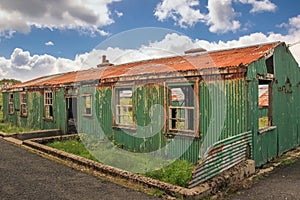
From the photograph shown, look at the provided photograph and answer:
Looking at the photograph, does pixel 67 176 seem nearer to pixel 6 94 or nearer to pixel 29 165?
pixel 29 165

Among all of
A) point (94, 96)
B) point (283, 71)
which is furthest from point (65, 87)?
point (283, 71)

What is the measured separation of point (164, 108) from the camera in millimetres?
9961

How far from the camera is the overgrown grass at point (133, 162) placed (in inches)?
290

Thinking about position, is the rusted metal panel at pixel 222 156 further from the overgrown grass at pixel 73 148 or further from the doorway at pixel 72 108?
the doorway at pixel 72 108

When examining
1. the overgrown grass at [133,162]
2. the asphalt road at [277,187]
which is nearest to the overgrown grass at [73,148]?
the overgrown grass at [133,162]

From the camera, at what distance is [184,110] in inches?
436

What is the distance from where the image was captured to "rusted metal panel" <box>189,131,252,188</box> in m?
6.54

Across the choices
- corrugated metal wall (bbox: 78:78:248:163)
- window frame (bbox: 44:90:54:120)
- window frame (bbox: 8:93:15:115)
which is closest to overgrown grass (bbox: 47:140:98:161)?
corrugated metal wall (bbox: 78:78:248:163)

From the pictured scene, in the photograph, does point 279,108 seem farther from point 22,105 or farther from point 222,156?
point 22,105

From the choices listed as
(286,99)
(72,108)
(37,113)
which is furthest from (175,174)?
(37,113)

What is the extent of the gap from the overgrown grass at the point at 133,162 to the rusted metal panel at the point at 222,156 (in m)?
0.59

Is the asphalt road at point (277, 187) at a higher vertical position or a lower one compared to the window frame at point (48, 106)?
lower

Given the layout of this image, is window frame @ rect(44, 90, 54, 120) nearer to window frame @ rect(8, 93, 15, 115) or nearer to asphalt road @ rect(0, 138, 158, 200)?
window frame @ rect(8, 93, 15, 115)

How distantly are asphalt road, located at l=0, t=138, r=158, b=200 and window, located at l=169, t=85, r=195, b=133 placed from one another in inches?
135
